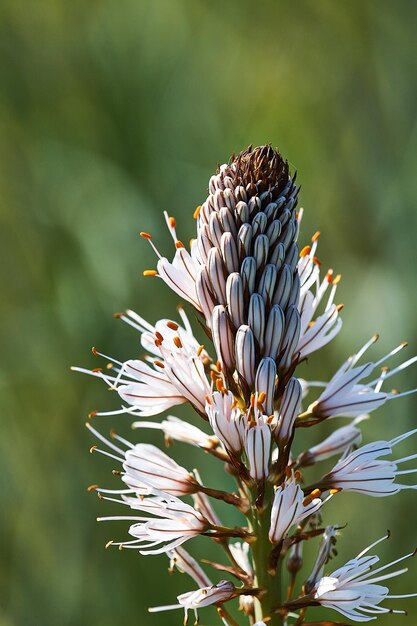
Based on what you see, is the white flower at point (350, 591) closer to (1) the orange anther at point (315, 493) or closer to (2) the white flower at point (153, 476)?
(1) the orange anther at point (315, 493)

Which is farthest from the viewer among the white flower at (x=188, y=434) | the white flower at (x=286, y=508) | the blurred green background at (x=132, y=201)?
the blurred green background at (x=132, y=201)

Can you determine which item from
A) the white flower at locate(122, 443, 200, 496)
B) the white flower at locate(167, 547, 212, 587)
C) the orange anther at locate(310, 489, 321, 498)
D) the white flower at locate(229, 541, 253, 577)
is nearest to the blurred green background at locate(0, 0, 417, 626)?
the white flower at locate(229, 541, 253, 577)

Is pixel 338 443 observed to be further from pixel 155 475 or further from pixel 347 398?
pixel 155 475

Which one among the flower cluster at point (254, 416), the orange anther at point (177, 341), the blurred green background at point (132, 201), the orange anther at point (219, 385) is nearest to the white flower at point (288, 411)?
the flower cluster at point (254, 416)

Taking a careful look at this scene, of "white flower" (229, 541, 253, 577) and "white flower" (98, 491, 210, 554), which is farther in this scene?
"white flower" (229, 541, 253, 577)

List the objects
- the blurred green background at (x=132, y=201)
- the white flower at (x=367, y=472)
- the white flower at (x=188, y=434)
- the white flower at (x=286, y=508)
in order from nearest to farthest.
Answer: the white flower at (x=286, y=508)
the white flower at (x=367, y=472)
the white flower at (x=188, y=434)
the blurred green background at (x=132, y=201)

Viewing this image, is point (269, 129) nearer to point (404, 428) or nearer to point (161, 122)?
point (161, 122)

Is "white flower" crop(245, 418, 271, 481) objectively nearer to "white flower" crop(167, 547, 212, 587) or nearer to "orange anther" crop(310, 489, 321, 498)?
"orange anther" crop(310, 489, 321, 498)
